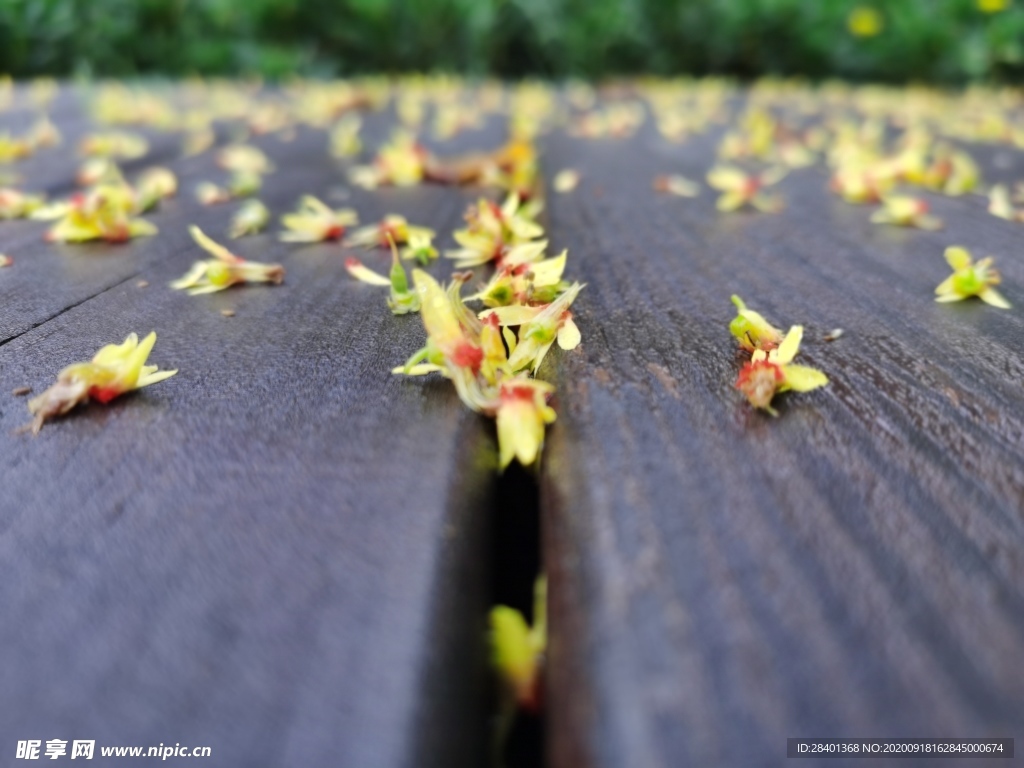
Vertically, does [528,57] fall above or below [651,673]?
below

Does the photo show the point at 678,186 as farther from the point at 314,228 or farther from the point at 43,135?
the point at 43,135

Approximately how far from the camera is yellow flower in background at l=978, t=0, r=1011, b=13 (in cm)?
548

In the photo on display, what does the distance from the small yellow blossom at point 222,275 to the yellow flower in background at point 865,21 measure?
6.23 metres

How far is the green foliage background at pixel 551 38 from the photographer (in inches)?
223

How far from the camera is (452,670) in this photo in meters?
0.33

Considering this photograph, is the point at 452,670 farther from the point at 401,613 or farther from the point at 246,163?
the point at 246,163

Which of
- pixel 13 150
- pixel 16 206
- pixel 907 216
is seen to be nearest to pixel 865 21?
pixel 907 216

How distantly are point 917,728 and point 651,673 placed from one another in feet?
0.32

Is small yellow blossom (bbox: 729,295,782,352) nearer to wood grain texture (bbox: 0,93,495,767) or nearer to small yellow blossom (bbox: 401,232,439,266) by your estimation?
wood grain texture (bbox: 0,93,495,767)

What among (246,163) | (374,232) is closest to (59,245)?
(374,232)

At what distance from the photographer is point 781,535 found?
1.26 ft

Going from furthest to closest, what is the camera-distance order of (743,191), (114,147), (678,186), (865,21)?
(865,21) < (114,147) < (678,186) < (743,191)

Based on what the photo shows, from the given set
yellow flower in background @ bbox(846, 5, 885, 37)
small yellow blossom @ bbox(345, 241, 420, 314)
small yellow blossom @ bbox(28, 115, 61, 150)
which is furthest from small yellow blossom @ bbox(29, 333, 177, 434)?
yellow flower in background @ bbox(846, 5, 885, 37)

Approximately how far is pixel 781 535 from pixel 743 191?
94 centimetres
